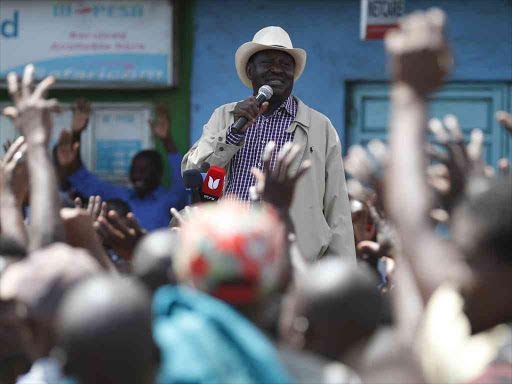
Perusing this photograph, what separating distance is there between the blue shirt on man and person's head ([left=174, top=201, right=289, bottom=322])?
4392mm

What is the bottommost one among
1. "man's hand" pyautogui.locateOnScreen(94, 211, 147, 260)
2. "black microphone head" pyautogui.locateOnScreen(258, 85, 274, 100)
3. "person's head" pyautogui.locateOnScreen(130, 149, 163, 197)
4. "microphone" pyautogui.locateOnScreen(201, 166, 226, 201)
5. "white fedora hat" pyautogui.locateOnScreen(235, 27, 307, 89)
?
"person's head" pyautogui.locateOnScreen(130, 149, 163, 197)

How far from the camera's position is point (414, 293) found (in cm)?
247

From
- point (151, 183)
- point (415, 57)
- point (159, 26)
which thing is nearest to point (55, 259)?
point (415, 57)

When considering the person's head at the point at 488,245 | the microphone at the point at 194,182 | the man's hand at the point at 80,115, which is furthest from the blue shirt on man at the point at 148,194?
the person's head at the point at 488,245

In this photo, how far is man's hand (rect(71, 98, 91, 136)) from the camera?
23.5 feet

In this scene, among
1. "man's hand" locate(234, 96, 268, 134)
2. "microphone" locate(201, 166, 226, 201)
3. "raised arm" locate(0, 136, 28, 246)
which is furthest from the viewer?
"man's hand" locate(234, 96, 268, 134)

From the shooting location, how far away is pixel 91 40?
7508mm

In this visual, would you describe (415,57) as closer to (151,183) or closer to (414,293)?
(414,293)

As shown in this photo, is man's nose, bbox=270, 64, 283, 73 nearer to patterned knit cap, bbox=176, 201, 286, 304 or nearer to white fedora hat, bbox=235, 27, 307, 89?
white fedora hat, bbox=235, 27, 307, 89

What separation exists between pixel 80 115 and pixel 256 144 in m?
2.82

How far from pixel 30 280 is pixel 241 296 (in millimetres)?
556

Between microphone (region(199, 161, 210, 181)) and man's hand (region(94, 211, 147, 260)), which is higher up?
microphone (region(199, 161, 210, 181))

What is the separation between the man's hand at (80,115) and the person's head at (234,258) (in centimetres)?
508

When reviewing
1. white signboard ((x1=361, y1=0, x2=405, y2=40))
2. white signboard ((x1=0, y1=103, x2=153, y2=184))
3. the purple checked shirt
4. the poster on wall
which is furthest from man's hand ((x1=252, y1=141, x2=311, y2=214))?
white signboard ((x1=0, y1=103, x2=153, y2=184))
